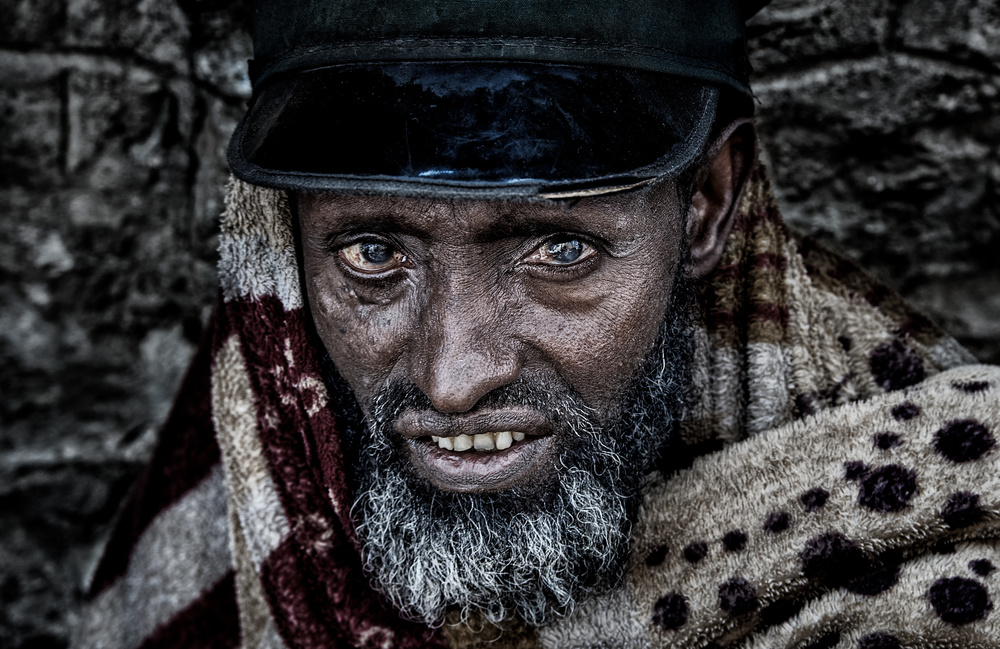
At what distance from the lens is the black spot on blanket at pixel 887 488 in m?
1.42

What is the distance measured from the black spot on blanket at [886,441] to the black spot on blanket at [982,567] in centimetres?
21

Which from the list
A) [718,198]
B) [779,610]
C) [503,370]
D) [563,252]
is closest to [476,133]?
[563,252]

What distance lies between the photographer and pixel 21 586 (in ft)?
8.23

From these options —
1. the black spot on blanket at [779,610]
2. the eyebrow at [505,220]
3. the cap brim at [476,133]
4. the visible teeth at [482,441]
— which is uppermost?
the cap brim at [476,133]

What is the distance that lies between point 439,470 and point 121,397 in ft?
4.64

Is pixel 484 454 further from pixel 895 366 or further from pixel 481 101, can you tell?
pixel 895 366

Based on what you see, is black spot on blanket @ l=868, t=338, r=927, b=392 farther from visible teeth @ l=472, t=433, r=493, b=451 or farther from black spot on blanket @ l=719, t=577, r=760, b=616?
visible teeth @ l=472, t=433, r=493, b=451

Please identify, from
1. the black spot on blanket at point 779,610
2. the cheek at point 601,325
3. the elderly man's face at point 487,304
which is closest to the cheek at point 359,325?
the elderly man's face at point 487,304

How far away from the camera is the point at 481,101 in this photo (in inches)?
47.3

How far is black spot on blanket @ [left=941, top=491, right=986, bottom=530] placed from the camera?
54.3 inches

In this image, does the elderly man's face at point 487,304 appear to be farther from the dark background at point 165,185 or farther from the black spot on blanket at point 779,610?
the dark background at point 165,185

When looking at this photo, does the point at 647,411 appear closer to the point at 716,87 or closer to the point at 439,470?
the point at 439,470

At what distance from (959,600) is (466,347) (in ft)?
2.84

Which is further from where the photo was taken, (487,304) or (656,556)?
(656,556)
